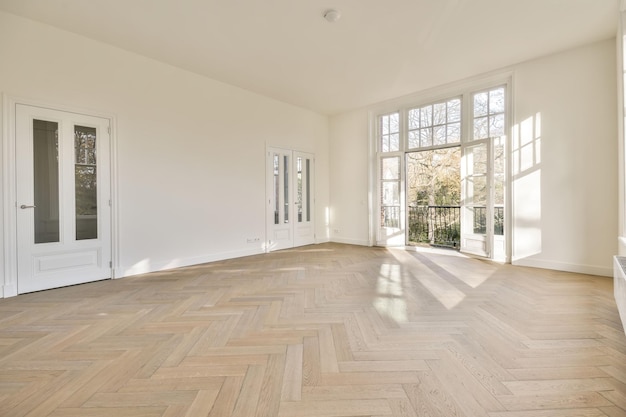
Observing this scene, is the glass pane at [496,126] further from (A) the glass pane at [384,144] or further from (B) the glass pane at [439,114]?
(A) the glass pane at [384,144]

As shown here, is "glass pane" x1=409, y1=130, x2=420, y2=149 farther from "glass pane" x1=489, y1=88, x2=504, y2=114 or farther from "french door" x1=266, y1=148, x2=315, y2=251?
"french door" x1=266, y1=148, x2=315, y2=251

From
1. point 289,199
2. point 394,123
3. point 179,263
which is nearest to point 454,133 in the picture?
point 394,123

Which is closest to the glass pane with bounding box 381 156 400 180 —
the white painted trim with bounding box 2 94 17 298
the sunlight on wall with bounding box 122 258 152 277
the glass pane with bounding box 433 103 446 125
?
the glass pane with bounding box 433 103 446 125

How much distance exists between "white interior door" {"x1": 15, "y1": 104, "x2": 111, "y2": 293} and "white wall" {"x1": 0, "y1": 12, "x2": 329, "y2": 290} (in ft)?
0.61

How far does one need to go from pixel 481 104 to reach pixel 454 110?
45 cm

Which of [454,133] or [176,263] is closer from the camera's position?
[176,263]

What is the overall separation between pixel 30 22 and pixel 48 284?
9.51 feet

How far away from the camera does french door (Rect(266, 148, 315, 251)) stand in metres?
5.87

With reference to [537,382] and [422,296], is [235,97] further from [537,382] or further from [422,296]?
[537,382]

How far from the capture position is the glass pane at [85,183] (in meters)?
3.65

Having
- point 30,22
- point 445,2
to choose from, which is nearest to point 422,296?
point 445,2

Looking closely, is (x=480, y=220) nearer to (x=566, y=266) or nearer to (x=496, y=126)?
(x=566, y=266)

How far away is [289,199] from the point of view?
20.5ft

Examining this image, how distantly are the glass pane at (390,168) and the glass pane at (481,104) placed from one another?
5.21 feet
